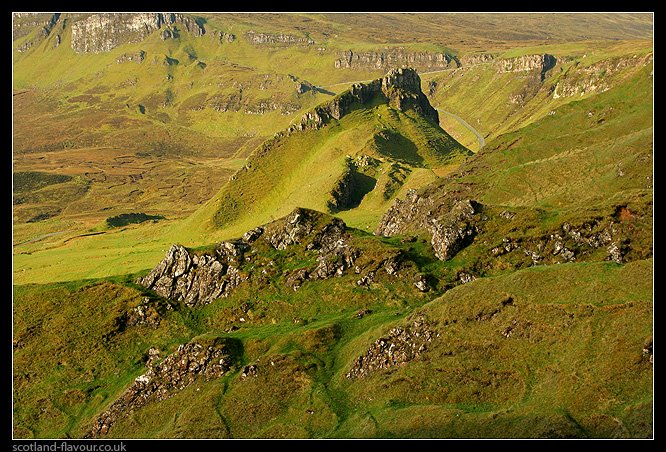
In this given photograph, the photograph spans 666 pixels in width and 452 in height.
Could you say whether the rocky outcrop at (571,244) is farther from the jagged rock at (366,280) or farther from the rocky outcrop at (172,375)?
the rocky outcrop at (172,375)

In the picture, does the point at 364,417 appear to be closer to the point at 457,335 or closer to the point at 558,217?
the point at 457,335

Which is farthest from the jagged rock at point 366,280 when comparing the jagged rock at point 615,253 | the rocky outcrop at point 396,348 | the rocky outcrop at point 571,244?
the jagged rock at point 615,253

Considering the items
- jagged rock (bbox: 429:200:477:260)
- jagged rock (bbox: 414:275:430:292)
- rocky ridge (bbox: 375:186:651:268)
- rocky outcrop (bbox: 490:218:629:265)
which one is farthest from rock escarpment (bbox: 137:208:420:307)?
rocky outcrop (bbox: 490:218:629:265)

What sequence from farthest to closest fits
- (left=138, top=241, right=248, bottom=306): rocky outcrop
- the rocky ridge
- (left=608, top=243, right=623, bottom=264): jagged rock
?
(left=138, top=241, right=248, bottom=306): rocky outcrop < the rocky ridge < (left=608, top=243, right=623, bottom=264): jagged rock

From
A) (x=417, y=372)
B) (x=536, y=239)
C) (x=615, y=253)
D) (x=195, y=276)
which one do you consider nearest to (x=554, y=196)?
(x=536, y=239)

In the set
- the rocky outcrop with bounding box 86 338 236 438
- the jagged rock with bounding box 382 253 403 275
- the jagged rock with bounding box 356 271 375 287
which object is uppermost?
the jagged rock with bounding box 382 253 403 275

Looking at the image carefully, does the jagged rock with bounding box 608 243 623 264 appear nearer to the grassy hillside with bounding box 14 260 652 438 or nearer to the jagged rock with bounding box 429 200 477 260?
the grassy hillside with bounding box 14 260 652 438

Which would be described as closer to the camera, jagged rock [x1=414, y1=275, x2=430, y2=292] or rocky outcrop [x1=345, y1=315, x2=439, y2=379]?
rocky outcrop [x1=345, y1=315, x2=439, y2=379]
